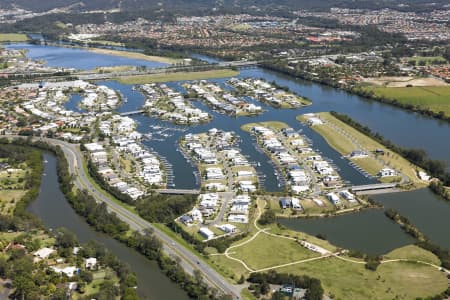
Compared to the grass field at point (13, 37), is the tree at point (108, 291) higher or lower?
lower

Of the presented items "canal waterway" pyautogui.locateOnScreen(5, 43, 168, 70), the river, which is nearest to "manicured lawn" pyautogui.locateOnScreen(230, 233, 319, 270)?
the river

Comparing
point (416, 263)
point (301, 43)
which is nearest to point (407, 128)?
point (416, 263)

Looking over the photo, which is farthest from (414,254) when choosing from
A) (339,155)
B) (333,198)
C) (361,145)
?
(361,145)

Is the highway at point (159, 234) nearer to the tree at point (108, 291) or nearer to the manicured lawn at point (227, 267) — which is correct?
the manicured lawn at point (227, 267)

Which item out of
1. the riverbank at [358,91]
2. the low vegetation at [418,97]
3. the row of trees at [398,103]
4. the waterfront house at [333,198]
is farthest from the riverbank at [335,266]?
the low vegetation at [418,97]

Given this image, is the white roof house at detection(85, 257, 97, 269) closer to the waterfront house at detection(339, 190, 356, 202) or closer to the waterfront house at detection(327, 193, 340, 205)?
the waterfront house at detection(327, 193, 340, 205)

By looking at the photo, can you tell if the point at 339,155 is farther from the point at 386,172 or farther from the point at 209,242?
the point at 209,242

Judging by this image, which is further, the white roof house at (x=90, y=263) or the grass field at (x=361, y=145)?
the grass field at (x=361, y=145)
